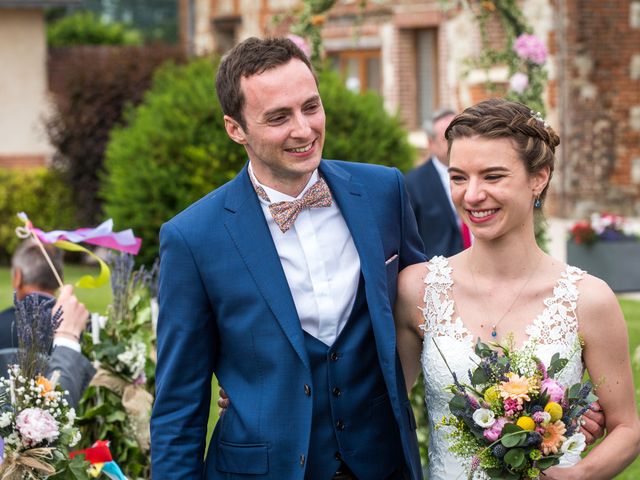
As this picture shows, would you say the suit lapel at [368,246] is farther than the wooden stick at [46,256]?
No

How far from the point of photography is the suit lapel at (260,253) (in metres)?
3.67

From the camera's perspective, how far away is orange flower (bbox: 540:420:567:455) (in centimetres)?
331

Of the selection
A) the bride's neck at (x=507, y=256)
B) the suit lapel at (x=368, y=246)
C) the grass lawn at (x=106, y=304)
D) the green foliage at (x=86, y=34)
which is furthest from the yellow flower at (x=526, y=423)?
the green foliage at (x=86, y=34)

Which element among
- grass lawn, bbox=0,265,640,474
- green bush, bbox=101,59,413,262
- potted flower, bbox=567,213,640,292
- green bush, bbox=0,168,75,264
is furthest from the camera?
green bush, bbox=0,168,75,264

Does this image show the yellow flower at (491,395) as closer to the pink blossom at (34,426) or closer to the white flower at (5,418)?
the pink blossom at (34,426)

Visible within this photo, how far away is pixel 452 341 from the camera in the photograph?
151 inches

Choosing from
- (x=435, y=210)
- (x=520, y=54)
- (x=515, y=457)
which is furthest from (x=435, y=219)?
(x=515, y=457)

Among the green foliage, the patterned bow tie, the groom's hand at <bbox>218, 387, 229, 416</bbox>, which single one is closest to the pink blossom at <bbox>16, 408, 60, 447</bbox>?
the groom's hand at <bbox>218, 387, 229, 416</bbox>

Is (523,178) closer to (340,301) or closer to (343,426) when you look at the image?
(340,301)

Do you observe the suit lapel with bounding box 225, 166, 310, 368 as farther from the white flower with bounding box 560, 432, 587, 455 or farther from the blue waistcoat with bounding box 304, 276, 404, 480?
the white flower with bounding box 560, 432, 587, 455

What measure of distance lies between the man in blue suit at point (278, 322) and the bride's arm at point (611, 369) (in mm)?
580

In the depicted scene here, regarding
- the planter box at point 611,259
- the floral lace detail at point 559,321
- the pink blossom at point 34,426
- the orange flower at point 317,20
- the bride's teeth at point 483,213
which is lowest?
the planter box at point 611,259

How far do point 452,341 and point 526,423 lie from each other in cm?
59

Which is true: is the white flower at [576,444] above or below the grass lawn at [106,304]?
above
